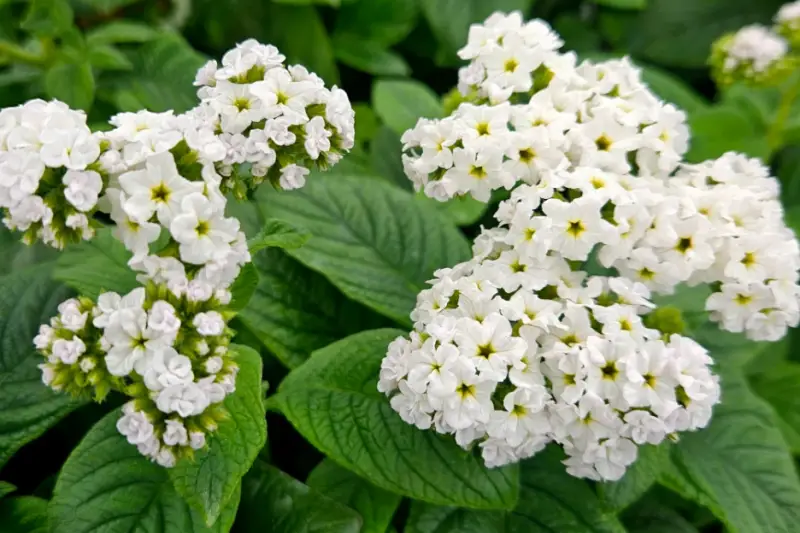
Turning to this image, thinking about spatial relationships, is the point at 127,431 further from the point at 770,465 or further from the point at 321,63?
the point at 321,63

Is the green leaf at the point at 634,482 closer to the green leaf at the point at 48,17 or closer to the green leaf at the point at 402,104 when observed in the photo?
the green leaf at the point at 402,104

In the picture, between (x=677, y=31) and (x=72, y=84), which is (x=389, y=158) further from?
(x=677, y=31)

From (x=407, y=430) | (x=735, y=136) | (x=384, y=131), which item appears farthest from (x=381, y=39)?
(x=407, y=430)

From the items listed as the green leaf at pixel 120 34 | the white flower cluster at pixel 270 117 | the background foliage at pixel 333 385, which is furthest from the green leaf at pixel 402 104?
the white flower cluster at pixel 270 117

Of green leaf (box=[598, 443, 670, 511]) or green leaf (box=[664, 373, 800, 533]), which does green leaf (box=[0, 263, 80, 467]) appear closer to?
green leaf (box=[598, 443, 670, 511])

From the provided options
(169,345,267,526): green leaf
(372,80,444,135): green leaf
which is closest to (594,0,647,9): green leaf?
(372,80,444,135): green leaf

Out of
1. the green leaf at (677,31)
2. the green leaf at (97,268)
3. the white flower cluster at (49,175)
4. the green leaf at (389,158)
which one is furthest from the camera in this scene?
the green leaf at (677,31)
